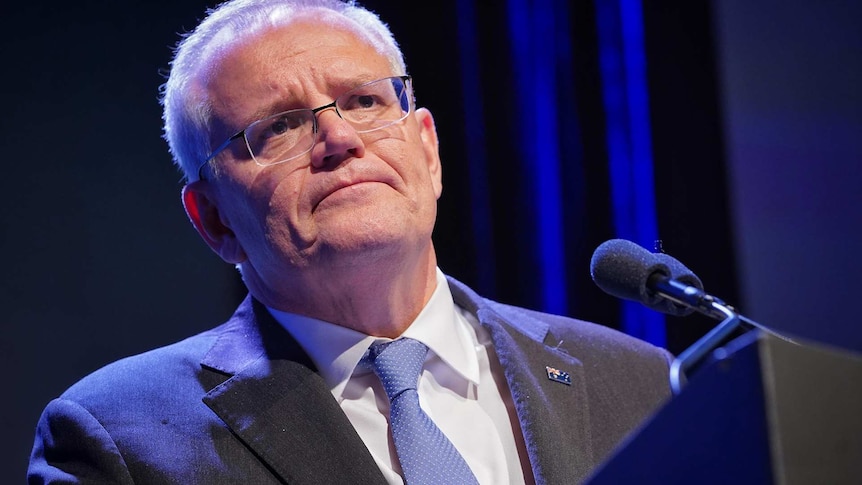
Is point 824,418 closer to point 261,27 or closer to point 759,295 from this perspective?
point 261,27

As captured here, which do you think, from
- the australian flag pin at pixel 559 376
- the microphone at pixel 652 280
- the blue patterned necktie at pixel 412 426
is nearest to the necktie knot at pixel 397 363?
the blue patterned necktie at pixel 412 426

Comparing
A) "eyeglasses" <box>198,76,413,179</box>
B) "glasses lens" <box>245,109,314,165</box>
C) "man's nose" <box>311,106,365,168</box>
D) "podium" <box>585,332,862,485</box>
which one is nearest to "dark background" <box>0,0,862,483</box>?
"eyeglasses" <box>198,76,413,179</box>

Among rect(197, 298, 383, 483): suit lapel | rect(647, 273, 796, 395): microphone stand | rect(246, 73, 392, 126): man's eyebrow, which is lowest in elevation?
rect(197, 298, 383, 483): suit lapel

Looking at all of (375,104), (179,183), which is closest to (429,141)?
(375,104)

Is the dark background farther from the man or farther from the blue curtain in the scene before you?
the man

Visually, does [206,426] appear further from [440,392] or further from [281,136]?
[281,136]

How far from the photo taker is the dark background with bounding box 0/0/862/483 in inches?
105

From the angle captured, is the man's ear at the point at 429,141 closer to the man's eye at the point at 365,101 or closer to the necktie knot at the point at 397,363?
the man's eye at the point at 365,101

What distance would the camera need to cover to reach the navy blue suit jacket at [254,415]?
1826 millimetres

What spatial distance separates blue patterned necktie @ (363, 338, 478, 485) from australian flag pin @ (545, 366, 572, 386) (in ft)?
1.09

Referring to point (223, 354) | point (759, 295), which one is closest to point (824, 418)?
point (223, 354)

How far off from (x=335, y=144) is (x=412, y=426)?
625 millimetres

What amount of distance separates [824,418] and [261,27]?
1.58 metres

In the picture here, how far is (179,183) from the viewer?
2.88 m
